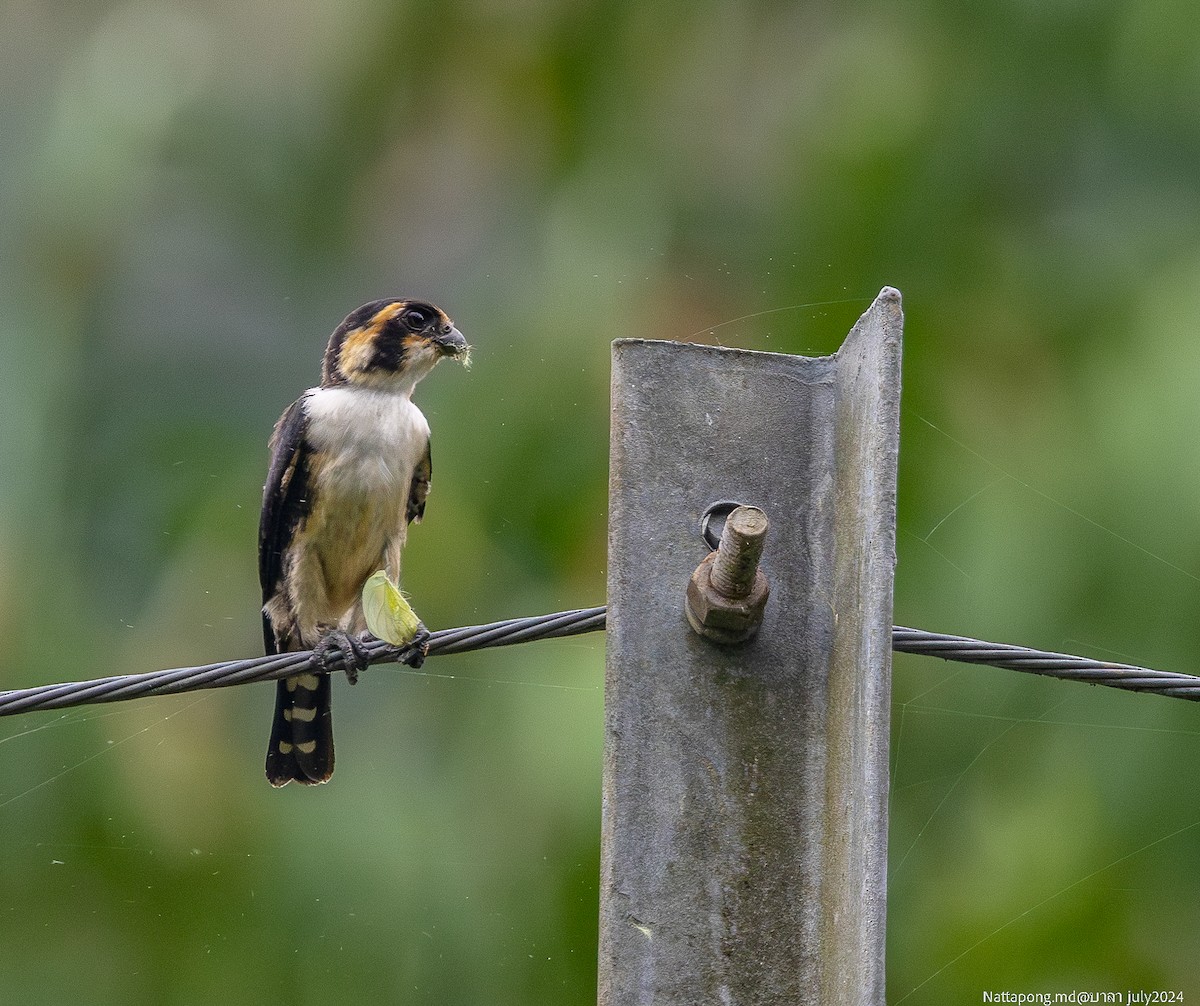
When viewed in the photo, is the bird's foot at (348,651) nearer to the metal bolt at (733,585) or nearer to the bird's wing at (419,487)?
the bird's wing at (419,487)

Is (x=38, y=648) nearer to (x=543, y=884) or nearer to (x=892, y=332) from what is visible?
(x=543, y=884)

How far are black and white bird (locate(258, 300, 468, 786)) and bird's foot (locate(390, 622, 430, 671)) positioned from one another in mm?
559

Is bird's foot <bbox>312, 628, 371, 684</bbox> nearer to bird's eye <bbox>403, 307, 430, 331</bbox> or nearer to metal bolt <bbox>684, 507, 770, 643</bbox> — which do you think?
bird's eye <bbox>403, 307, 430, 331</bbox>

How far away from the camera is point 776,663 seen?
2.85 metres

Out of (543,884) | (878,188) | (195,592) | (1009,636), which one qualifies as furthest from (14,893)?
(878,188)

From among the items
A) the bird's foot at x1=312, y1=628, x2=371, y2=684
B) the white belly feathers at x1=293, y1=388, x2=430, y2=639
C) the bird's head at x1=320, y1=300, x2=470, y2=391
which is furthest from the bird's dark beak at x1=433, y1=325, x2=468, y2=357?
the bird's foot at x1=312, y1=628, x2=371, y2=684

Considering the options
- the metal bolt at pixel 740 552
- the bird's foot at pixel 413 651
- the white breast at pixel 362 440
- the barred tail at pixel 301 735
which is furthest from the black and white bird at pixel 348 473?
the metal bolt at pixel 740 552

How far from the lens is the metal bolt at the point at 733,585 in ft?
8.56

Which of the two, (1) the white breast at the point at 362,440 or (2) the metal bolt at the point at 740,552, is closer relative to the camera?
(2) the metal bolt at the point at 740,552

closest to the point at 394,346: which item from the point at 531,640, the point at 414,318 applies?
the point at 414,318

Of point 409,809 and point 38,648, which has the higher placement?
point 38,648

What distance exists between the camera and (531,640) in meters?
3.41

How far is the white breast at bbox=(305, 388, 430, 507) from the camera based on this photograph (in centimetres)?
543

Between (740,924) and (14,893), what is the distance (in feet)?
20.6
